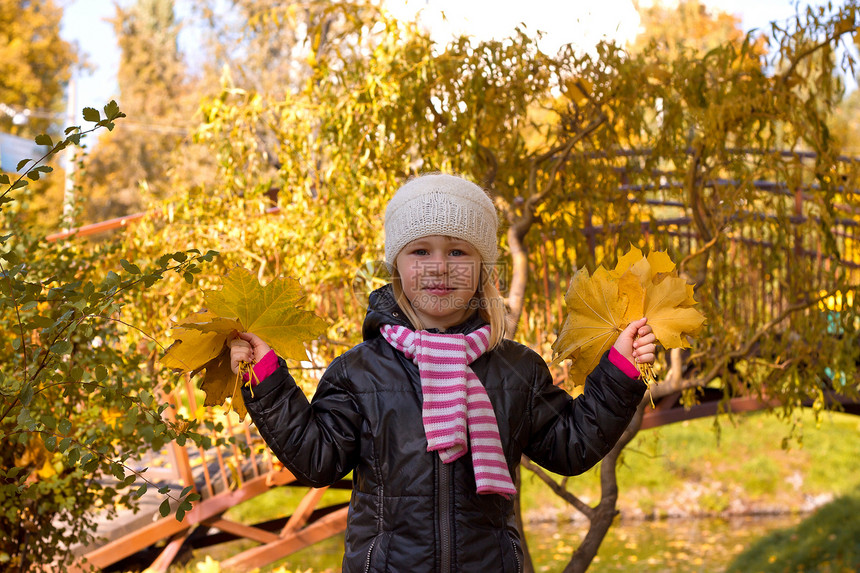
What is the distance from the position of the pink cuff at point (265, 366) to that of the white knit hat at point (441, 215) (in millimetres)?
435

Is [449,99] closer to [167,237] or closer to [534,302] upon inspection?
[534,302]

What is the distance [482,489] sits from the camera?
168 centimetres

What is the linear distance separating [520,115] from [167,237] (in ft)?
6.53

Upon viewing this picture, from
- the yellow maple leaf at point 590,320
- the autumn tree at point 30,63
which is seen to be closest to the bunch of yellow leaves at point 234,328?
the yellow maple leaf at point 590,320

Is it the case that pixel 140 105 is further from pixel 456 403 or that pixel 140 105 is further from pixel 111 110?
pixel 456 403

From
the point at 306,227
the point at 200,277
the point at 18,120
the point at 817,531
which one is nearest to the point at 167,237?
the point at 200,277

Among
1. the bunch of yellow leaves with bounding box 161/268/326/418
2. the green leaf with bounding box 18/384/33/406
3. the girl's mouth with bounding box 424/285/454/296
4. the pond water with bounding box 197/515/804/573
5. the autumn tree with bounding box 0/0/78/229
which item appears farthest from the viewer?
the autumn tree with bounding box 0/0/78/229

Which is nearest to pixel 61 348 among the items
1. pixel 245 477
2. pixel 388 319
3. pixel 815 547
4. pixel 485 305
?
pixel 388 319

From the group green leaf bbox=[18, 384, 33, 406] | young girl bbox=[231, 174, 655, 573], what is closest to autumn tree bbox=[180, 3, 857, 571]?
young girl bbox=[231, 174, 655, 573]

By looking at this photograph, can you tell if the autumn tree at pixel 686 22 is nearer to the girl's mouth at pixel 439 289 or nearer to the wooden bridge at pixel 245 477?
the wooden bridge at pixel 245 477

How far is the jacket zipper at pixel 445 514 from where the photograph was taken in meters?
1.67

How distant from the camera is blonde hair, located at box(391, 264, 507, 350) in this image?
1.90 m

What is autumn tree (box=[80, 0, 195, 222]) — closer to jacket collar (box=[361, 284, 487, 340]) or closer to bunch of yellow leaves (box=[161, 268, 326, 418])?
jacket collar (box=[361, 284, 487, 340])

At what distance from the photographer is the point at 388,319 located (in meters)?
1.88
